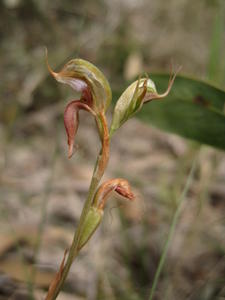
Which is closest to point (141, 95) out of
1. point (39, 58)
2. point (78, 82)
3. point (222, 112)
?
point (78, 82)

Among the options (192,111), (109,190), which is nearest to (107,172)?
(192,111)

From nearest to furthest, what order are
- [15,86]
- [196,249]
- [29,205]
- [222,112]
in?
[222,112]
[196,249]
[29,205]
[15,86]

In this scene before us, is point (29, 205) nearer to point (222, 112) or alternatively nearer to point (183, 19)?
point (222, 112)

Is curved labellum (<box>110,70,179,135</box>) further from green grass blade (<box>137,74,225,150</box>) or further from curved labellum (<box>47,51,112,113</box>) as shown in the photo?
green grass blade (<box>137,74,225,150</box>)

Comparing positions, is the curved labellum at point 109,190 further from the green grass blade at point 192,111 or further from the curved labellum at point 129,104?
the green grass blade at point 192,111

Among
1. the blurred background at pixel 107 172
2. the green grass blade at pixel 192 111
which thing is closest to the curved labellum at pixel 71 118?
the blurred background at pixel 107 172

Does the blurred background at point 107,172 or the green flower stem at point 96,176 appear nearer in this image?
the green flower stem at point 96,176
